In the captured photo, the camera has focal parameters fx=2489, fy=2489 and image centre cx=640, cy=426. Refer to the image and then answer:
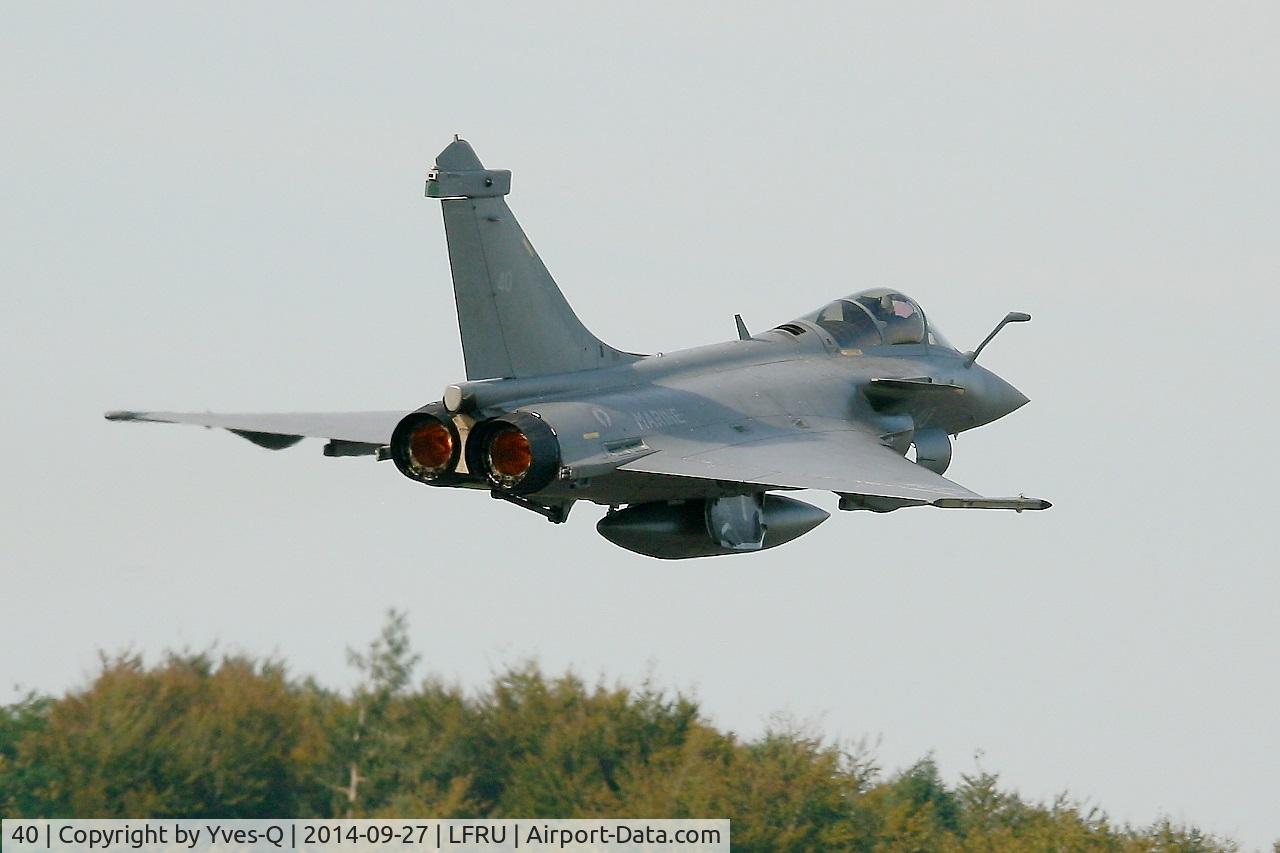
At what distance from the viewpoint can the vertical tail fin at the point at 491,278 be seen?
25.4m

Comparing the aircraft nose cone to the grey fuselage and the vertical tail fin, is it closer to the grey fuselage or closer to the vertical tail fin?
the grey fuselage

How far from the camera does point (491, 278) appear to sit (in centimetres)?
2548

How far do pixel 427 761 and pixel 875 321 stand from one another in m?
10.6

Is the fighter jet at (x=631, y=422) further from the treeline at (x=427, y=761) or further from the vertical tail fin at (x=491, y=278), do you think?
the treeline at (x=427, y=761)

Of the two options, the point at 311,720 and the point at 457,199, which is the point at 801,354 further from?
the point at 311,720

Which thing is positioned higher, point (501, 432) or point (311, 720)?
point (501, 432)

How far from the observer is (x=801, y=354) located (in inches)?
1129

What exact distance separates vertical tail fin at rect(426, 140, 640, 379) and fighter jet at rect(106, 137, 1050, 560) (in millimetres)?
18

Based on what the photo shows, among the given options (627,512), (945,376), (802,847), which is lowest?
(802,847)

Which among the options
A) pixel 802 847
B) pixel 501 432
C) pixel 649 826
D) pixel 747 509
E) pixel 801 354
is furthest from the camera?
pixel 802 847

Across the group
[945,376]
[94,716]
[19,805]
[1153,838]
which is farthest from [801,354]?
[1153,838]

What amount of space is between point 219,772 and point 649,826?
22.2 feet

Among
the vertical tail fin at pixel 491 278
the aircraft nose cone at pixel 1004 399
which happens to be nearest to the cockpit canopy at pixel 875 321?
the aircraft nose cone at pixel 1004 399

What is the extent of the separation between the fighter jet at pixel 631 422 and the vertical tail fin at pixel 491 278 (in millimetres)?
18
